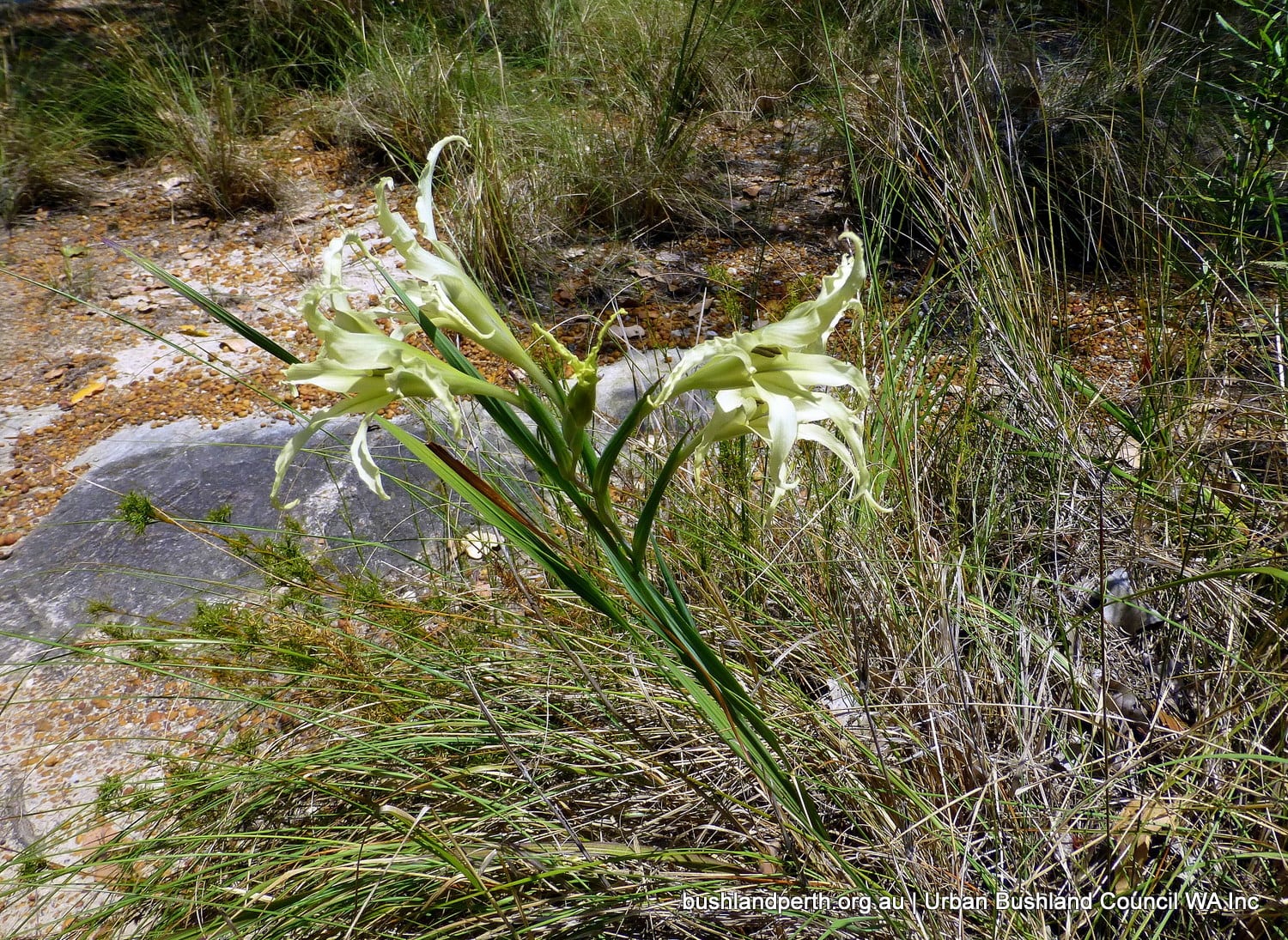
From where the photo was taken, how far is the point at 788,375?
853mm

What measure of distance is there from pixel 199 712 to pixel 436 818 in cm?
94

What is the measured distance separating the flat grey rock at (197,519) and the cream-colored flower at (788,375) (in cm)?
114

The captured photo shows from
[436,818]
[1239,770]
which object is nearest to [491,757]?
[436,818]

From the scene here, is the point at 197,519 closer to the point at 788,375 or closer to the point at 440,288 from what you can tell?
the point at 440,288

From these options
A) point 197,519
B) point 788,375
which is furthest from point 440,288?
point 197,519

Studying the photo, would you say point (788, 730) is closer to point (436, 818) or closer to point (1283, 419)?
point (436, 818)

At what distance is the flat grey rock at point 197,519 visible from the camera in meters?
2.14

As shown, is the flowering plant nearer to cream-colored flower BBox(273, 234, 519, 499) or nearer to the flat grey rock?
cream-colored flower BBox(273, 234, 519, 499)

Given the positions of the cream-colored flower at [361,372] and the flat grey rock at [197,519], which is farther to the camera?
the flat grey rock at [197,519]

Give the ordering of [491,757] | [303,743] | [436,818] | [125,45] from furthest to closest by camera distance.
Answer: [125,45] → [303,743] → [491,757] → [436,818]

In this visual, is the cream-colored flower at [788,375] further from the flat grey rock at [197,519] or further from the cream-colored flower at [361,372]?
the flat grey rock at [197,519]

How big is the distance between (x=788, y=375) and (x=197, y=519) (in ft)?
7.10

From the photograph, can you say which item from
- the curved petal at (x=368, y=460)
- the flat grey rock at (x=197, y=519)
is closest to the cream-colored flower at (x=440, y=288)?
the curved petal at (x=368, y=460)

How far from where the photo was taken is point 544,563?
948 millimetres
